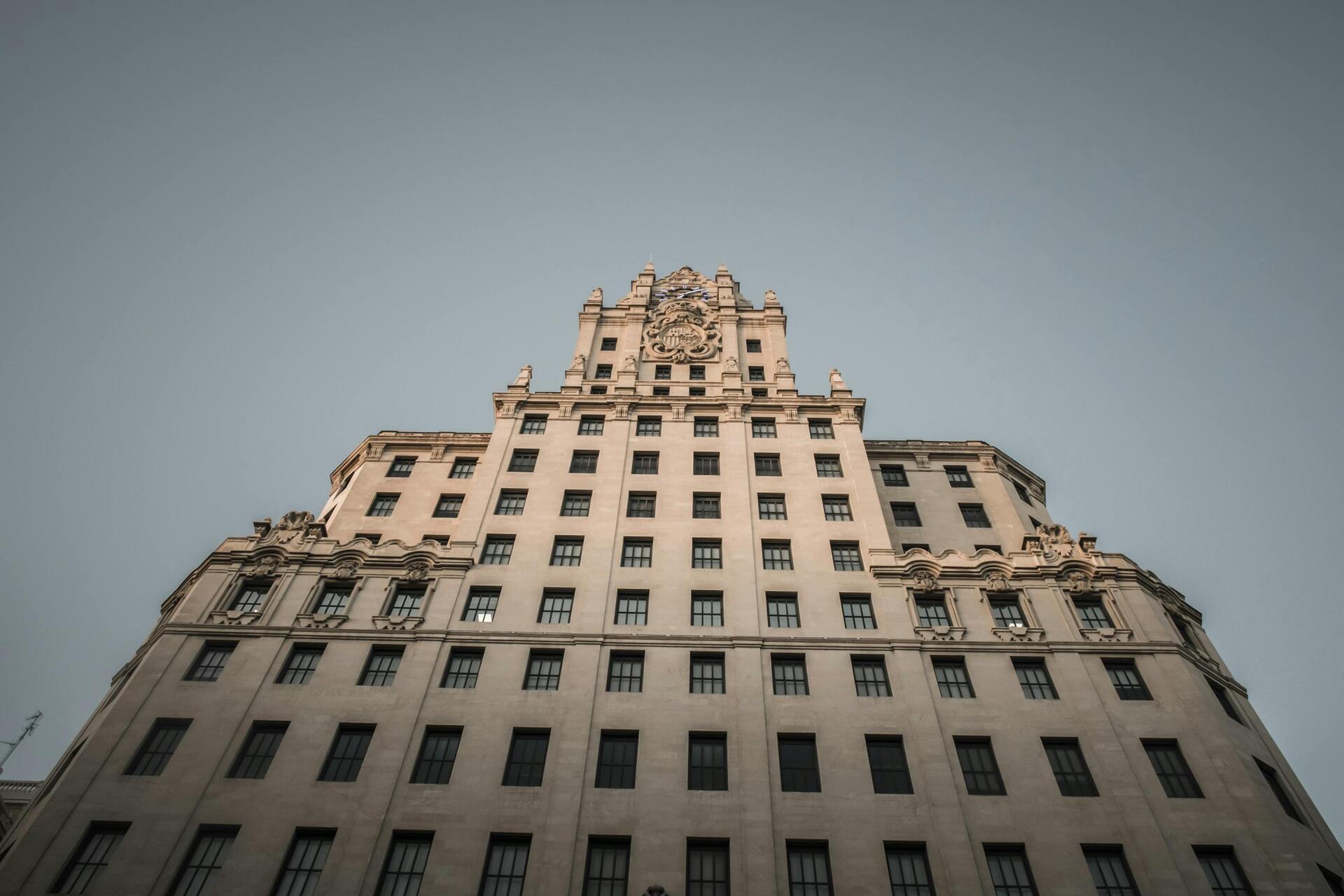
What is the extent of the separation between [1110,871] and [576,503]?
94.2ft

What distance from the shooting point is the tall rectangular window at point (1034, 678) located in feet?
115

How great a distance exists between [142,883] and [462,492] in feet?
86.0

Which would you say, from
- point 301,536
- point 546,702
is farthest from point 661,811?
point 301,536

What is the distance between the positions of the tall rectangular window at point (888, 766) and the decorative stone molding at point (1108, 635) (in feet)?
36.8

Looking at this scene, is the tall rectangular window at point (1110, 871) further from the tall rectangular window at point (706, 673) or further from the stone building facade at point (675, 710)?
the tall rectangular window at point (706, 673)

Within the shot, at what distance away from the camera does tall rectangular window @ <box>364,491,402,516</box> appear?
162ft

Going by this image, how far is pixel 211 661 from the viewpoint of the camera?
36312 millimetres

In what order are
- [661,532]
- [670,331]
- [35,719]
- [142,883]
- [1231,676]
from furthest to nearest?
1. [35,719]
2. [670,331]
3. [661,532]
4. [1231,676]
5. [142,883]

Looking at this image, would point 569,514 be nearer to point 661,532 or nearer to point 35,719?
point 661,532

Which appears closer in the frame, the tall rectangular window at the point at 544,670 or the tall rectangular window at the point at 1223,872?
the tall rectangular window at the point at 1223,872

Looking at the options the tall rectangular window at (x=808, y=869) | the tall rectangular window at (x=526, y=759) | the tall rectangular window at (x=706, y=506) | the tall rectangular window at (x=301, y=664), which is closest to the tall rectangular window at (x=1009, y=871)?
the tall rectangular window at (x=808, y=869)

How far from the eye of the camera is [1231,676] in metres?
39.9

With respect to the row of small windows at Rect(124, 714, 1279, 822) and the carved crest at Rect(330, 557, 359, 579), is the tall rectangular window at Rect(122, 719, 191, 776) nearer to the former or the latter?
the row of small windows at Rect(124, 714, 1279, 822)

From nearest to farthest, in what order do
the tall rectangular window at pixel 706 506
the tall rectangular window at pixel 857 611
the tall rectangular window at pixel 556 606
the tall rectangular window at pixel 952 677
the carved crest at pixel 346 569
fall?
the tall rectangular window at pixel 952 677
the tall rectangular window at pixel 857 611
the tall rectangular window at pixel 556 606
the carved crest at pixel 346 569
the tall rectangular window at pixel 706 506
